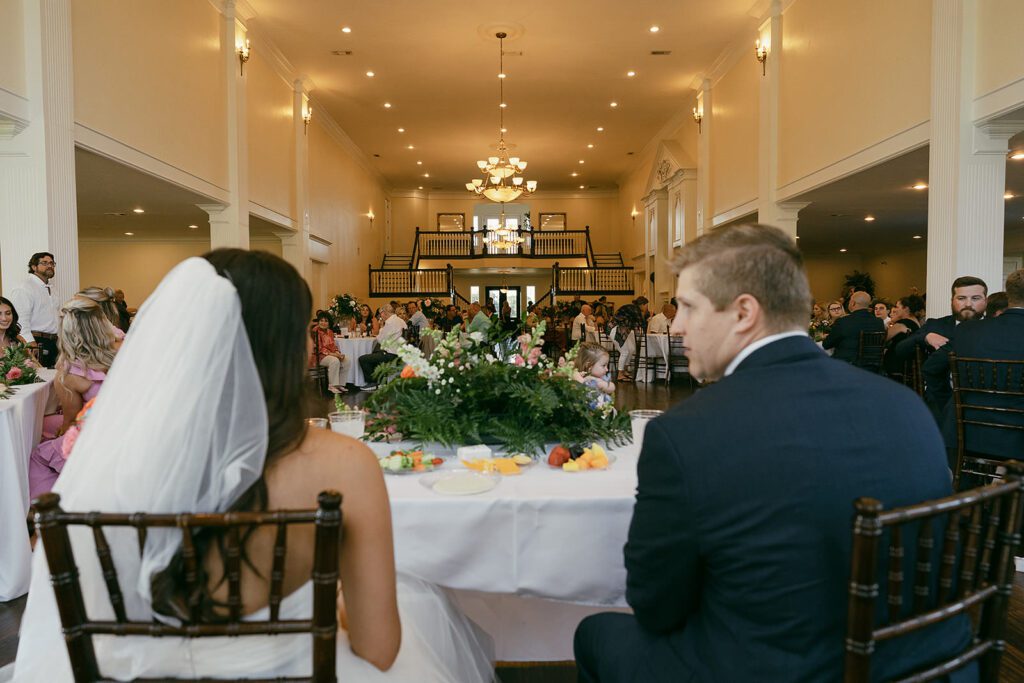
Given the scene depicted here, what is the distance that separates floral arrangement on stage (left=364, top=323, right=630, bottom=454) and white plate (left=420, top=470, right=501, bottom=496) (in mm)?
249

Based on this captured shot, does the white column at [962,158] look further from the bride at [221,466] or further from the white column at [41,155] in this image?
the white column at [41,155]

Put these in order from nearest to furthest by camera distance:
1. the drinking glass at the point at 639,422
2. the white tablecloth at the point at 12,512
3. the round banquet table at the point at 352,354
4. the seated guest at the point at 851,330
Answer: the drinking glass at the point at 639,422 → the white tablecloth at the point at 12,512 → the seated guest at the point at 851,330 → the round banquet table at the point at 352,354

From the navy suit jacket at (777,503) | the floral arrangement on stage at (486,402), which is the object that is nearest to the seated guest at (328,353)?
the floral arrangement on stage at (486,402)

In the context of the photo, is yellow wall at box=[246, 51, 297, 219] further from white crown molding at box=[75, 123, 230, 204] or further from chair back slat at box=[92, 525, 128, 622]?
chair back slat at box=[92, 525, 128, 622]

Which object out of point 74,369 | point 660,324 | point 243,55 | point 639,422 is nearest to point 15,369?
point 74,369

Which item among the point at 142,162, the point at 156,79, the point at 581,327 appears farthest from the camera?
the point at 581,327

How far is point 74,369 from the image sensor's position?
133 inches

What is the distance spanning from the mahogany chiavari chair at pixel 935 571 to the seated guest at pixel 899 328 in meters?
4.83

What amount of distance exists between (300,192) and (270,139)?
1.47 metres

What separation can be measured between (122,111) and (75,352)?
14.5 ft

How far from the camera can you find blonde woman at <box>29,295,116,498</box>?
3340 mm

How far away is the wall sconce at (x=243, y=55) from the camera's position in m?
9.07

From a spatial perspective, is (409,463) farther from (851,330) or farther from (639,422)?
(851,330)

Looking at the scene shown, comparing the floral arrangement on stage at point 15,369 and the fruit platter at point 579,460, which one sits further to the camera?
the floral arrangement on stage at point 15,369
